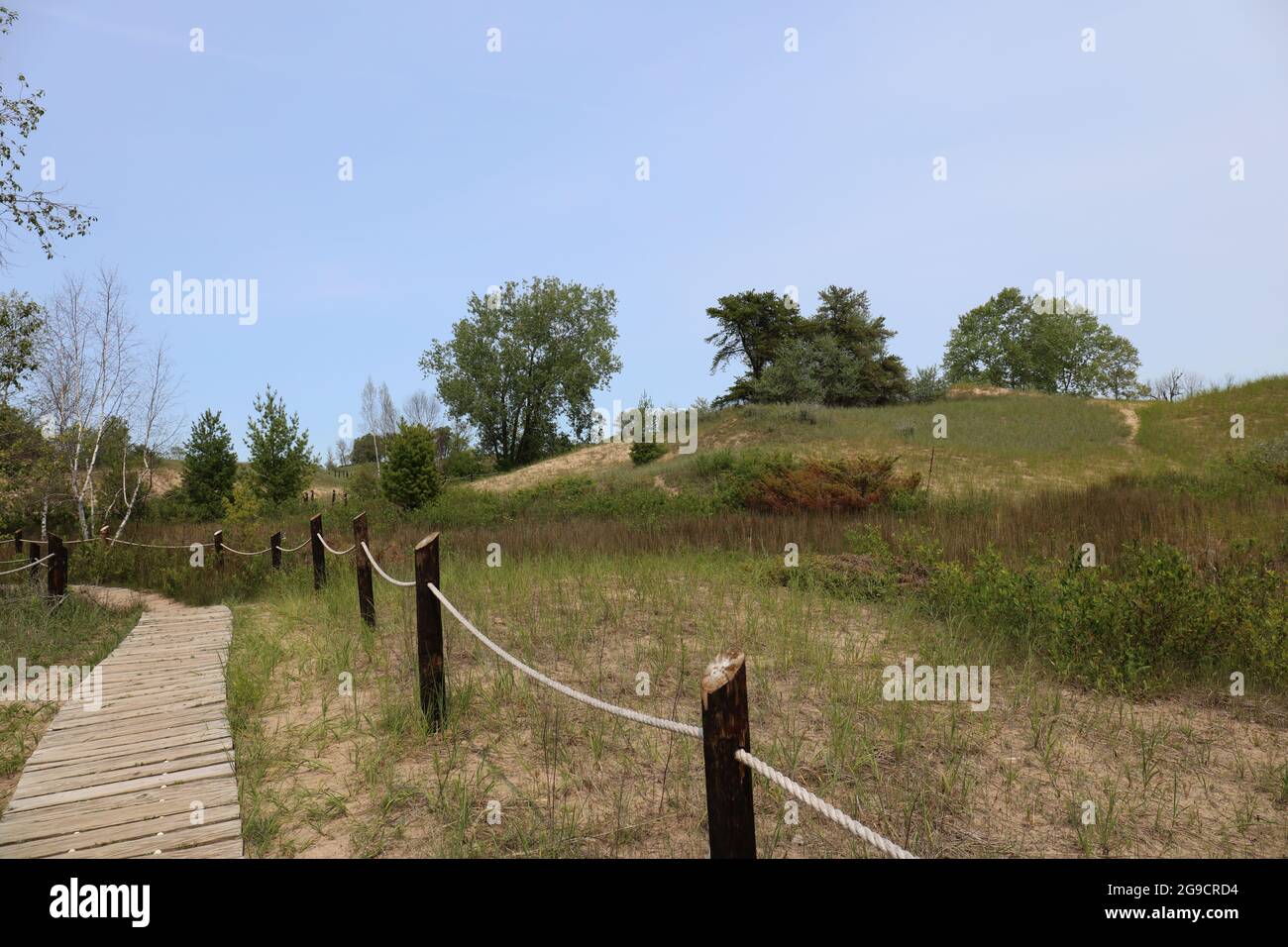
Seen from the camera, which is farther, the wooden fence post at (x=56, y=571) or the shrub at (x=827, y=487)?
the shrub at (x=827, y=487)

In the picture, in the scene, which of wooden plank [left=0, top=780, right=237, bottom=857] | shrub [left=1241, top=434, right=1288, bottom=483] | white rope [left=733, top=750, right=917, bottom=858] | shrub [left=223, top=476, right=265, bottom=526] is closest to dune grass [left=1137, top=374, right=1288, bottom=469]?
shrub [left=1241, top=434, right=1288, bottom=483]

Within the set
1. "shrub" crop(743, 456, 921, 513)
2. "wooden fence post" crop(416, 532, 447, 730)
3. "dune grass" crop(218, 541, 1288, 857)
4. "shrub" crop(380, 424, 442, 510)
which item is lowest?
"dune grass" crop(218, 541, 1288, 857)

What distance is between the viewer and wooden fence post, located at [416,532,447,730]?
15.9ft

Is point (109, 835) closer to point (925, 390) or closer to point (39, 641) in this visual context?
point (39, 641)

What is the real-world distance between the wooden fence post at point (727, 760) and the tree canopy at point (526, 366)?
4663cm

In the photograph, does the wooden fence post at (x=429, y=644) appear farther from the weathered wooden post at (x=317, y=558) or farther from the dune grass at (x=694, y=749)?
the weathered wooden post at (x=317, y=558)

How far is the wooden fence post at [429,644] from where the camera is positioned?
484 cm

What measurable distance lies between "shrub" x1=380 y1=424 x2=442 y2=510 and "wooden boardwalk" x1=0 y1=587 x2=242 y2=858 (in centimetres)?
2120

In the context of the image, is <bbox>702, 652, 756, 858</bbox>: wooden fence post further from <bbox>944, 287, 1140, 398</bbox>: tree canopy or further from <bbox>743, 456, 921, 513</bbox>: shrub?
<bbox>944, 287, 1140, 398</bbox>: tree canopy

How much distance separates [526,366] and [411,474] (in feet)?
70.2

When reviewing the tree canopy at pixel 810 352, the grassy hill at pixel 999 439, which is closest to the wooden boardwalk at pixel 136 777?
the grassy hill at pixel 999 439

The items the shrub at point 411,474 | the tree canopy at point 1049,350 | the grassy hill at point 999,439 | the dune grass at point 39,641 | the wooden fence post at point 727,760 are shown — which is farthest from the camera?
the tree canopy at point 1049,350

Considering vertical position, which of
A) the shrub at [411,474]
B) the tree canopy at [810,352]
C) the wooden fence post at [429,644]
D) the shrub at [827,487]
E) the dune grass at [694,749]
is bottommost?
the dune grass at [694,749]
